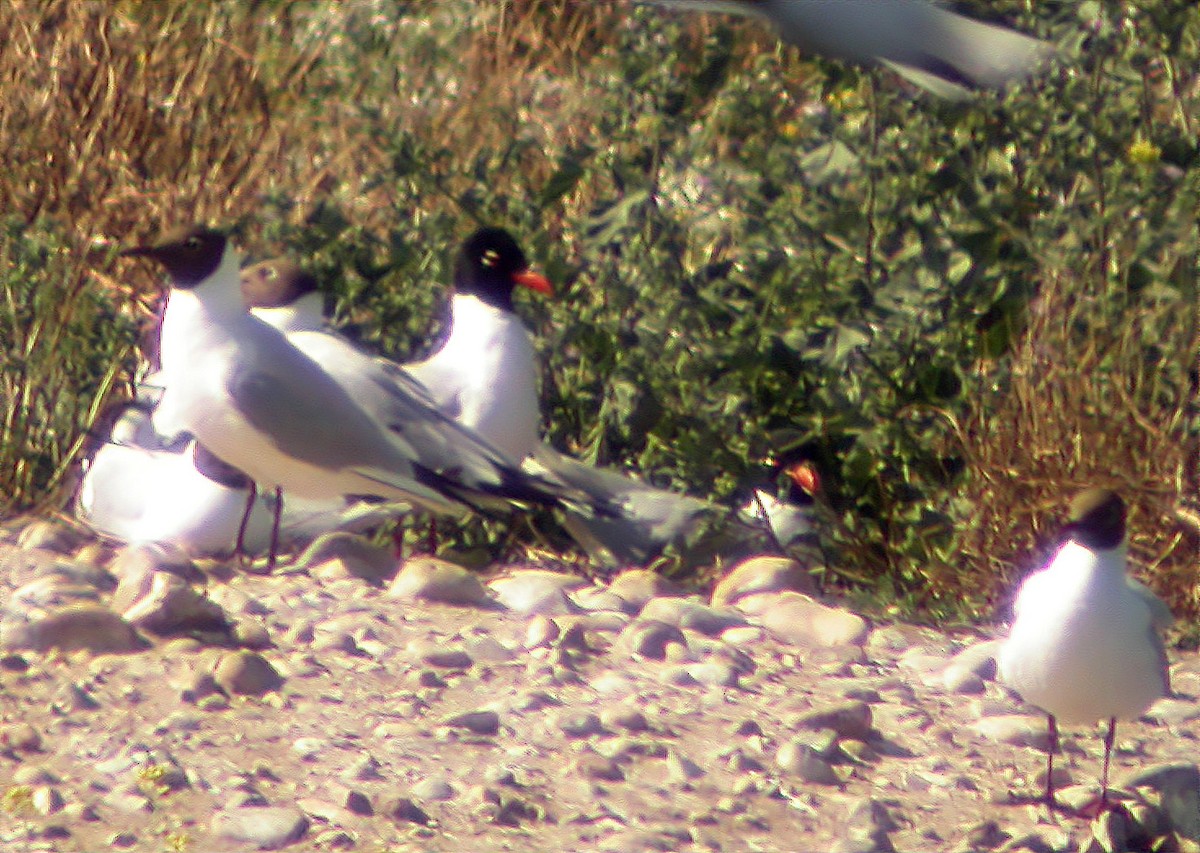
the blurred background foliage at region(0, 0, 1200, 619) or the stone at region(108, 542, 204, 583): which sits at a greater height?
the blurred background foliage at region(0, 0, 1200, 619)

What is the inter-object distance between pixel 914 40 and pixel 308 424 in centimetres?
176

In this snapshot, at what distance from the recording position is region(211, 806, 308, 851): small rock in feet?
10.3

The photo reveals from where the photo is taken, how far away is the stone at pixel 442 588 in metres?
4.41

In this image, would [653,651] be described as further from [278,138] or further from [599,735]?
[278,138]

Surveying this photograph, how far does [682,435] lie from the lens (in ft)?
17.0

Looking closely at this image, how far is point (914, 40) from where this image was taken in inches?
196

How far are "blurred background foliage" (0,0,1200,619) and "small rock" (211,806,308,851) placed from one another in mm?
1939

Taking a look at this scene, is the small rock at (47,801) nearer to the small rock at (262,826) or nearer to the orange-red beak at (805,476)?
the small rock at (262,826)

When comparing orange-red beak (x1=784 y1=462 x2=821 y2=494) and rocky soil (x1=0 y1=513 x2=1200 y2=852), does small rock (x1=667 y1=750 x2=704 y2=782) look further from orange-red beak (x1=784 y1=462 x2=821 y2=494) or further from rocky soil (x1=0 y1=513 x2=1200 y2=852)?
orange-red beak (x1=784 y1=462 x2=821 y2=494)

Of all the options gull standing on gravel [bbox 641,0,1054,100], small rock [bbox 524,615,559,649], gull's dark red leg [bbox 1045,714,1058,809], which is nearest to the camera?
gull's dark red leg [bbox 1045,714,1058,809]

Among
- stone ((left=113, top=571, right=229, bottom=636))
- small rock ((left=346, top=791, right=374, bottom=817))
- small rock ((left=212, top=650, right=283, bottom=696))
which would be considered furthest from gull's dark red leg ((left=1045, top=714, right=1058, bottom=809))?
stone ((left=113, top=571, right=229, bottom=636))

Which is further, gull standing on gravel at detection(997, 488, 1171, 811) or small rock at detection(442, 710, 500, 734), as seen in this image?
small rock at detection(442, 710, 500, 734)

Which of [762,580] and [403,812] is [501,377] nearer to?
[762,580]

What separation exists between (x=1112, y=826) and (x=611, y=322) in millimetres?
2437
